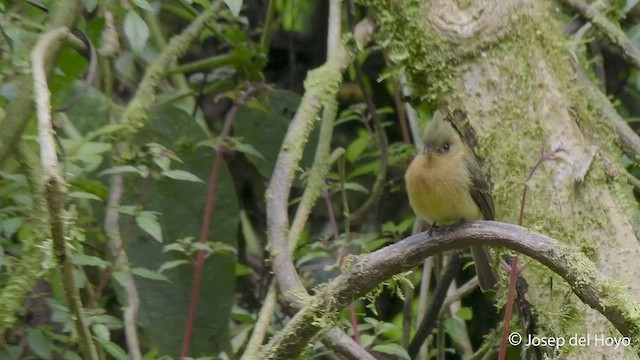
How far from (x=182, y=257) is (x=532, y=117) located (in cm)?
137

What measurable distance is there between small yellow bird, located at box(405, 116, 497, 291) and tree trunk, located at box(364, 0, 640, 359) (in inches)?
2.4

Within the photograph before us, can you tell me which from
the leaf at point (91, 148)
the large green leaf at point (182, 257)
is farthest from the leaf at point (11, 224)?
the large green leaf at point (182, 257)

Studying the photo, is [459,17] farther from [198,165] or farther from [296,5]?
[296,5]

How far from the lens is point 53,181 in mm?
1783

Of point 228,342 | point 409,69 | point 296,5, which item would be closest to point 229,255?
point 228,342

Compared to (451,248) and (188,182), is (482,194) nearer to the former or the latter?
(451,248)

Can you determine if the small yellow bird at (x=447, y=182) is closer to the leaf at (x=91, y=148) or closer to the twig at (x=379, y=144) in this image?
the twig at (x=379, y=144)

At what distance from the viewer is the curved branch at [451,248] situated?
6.88 feet

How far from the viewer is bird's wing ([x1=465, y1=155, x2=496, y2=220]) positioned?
9.23 ft

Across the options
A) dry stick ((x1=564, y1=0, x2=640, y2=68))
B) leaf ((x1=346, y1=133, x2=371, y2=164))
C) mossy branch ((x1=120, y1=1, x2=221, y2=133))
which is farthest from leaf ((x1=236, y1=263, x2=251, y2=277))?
dry stick ((x1=564, y1=0, x2=640, y2=68))

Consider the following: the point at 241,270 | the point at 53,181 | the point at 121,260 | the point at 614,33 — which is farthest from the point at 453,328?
the point at 53,181

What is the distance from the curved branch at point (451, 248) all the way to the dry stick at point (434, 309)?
1012 millimetres

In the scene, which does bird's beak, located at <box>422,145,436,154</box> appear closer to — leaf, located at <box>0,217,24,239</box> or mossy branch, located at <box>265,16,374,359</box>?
mossy branch, located at <box>265,16,374,359</box>

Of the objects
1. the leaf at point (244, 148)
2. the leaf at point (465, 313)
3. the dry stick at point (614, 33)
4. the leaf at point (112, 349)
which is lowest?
the leaf at point (112, 349)
